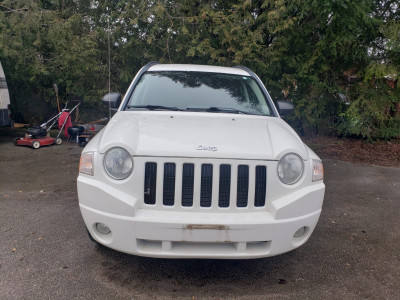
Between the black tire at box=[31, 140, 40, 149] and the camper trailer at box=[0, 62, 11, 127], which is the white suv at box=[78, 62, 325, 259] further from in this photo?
the camper trailer at box=[0, 62, 11, 127]

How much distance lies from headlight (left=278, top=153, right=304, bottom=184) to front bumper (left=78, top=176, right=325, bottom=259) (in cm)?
11

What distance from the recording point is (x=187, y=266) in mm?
3305

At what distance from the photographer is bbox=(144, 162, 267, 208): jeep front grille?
2.77m

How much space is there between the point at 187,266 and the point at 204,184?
94 cm

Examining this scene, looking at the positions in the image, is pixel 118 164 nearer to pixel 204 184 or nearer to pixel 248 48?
pixel 204 184

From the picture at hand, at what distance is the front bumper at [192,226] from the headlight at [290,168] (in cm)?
11

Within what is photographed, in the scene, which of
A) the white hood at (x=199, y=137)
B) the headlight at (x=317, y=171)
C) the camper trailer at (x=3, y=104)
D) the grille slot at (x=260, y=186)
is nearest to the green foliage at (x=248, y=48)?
the camper trailer at (x=3, y=104)

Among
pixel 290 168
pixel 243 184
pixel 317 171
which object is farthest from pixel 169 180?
pixel 317 171

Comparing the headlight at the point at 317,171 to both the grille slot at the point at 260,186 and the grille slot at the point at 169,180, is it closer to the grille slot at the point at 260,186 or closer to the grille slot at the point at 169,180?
the grille slot at the point at 260,186

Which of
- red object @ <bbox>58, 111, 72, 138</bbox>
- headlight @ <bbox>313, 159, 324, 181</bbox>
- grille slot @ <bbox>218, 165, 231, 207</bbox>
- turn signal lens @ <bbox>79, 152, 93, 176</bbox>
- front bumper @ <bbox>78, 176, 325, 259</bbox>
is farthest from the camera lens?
red object @ <bbox>58, 111, 72, 138</bbox>

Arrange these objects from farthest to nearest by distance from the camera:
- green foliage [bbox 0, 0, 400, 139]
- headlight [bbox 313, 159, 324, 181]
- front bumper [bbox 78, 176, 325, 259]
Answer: green foliage [bbox 0, 0, 400, 139], headlight [bbox 313, 159, 324, 181], front bumper [bbox 78, 176, 325, 259]

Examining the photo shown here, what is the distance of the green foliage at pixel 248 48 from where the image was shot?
26.9ft

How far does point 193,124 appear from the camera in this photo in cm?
327

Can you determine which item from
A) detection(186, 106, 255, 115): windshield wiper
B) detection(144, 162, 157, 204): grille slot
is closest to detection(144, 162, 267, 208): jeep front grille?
detection(144, 162, 157, 204): grille slot
